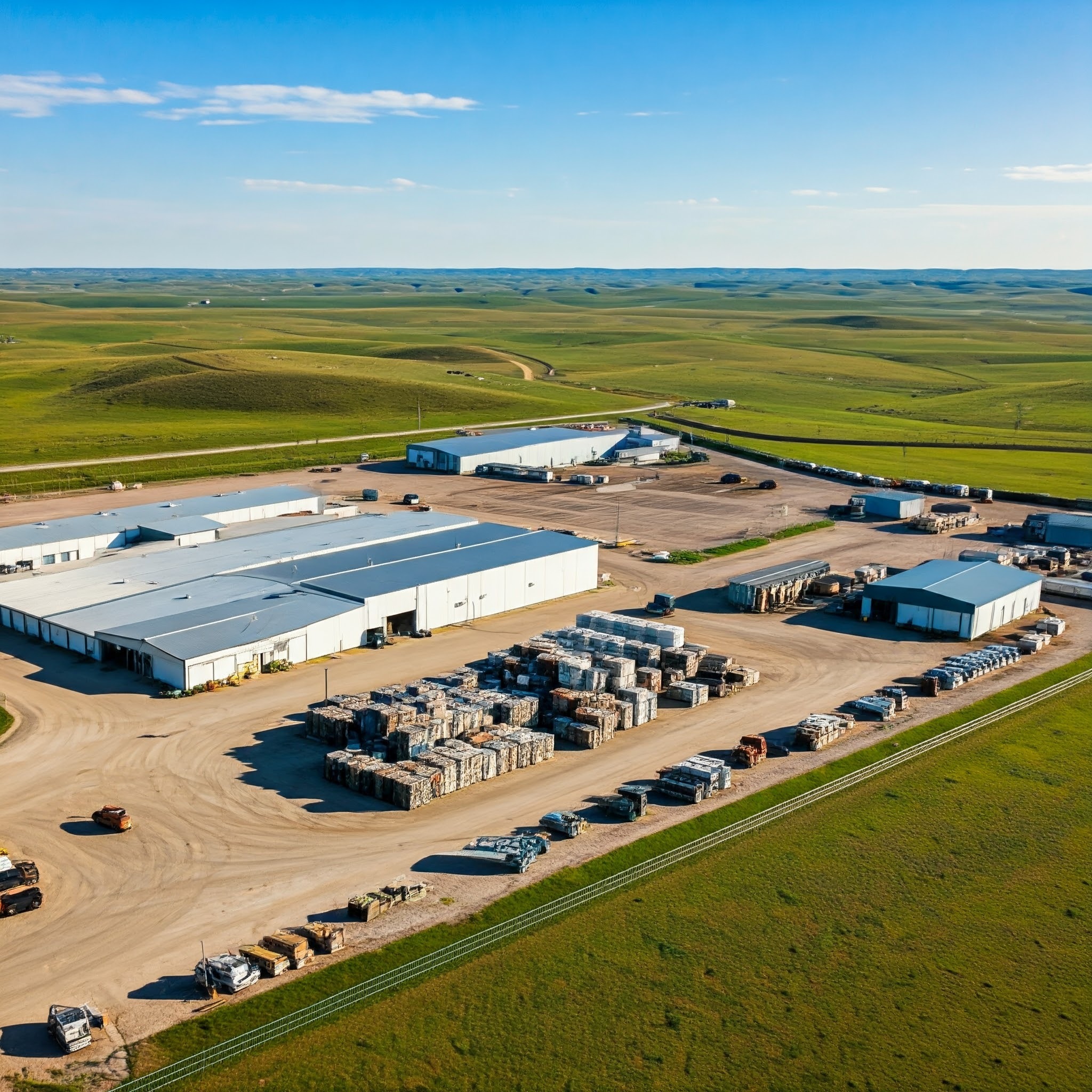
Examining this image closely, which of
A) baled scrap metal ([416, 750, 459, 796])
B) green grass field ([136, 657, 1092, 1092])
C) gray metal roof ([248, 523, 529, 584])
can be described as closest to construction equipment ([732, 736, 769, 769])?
green grass field ([136, 657, 1092, 1092])

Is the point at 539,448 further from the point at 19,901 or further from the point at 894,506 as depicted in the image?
the point at 19,901

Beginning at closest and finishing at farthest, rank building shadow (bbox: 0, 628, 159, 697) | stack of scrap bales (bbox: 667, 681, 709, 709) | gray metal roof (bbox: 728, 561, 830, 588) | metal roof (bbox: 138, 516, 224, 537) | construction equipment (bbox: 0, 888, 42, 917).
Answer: construction equipment (bbox: 0, 888, 42, 917) < building shadow (bbox: 0, 628, 159, 697) < stack of scrap bales (bbox: 667, 681, 709, 709) < gray metal roof (bbox: 728, 561, 830, 588) < metal roof (bbox: 138, 516, 224, 537)

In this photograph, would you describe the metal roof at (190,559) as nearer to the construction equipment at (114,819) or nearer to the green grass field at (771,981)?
the construction equipment at (114,819)

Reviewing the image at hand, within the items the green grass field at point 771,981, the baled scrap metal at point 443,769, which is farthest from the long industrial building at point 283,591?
the green grass field at point 771,981

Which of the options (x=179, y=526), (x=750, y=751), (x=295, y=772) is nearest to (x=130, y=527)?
(x=179, y=526)

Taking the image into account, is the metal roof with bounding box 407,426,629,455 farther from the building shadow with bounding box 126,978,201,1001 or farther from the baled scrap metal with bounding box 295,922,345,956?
the building shadow with bounding box 126,978,201,1001
